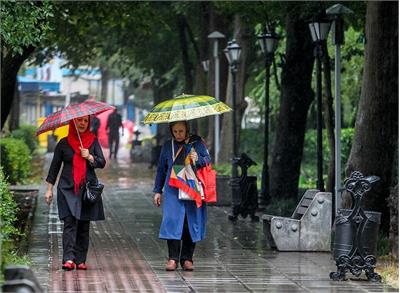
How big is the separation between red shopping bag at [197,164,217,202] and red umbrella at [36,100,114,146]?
3.98 ft

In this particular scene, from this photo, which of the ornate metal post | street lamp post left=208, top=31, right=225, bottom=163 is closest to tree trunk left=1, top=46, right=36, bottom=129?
street lamp post left=208, top=31, right=225, bottom=163

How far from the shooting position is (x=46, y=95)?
8275 cm

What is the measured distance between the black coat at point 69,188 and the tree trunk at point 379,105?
182 inches

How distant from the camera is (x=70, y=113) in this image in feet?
40.8

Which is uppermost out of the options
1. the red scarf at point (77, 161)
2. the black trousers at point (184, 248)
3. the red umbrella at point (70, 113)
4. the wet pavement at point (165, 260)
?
the red umbrella at point (70, 113)

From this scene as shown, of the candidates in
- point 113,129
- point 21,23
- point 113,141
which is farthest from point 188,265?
point 113,141

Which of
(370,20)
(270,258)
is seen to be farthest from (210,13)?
(270,258)

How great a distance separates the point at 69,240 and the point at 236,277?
5.95ft

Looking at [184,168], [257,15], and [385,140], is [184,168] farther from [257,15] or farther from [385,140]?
[257,15]

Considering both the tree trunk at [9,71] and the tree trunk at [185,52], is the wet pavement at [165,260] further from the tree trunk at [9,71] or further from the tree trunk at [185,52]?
the tree trunk at [185,52]

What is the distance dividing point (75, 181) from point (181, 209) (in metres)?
1.15

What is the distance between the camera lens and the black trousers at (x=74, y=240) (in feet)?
41.3

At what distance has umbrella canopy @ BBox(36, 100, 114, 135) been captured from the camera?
487 inches

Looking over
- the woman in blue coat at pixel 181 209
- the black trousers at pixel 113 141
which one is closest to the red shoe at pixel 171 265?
the woman in blue coat at pixel 181 209
